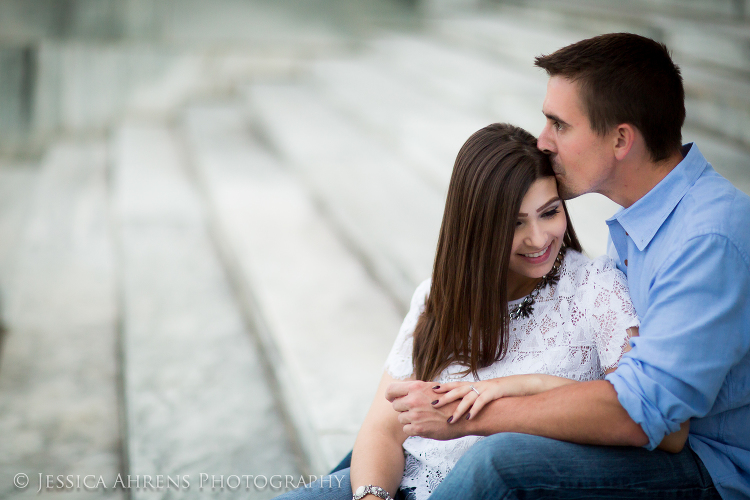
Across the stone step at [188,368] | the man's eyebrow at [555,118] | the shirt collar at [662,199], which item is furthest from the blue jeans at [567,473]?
the stone step at [188,368]

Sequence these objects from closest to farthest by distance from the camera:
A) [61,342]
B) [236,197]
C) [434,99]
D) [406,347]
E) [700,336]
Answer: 1. [700,336]
2. [406,347]
3. [61,342]
4. [236,197]
5. [434,99]

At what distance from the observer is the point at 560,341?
1553 millimetres

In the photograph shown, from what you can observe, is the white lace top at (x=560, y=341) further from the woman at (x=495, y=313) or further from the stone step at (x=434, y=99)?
the stone step at (x=434, y=99)

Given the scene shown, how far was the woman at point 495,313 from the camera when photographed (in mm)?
1493

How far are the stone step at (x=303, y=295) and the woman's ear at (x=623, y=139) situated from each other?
1.22 metres

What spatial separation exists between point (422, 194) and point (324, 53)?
146 inches

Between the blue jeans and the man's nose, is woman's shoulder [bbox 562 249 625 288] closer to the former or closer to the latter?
the man's nose

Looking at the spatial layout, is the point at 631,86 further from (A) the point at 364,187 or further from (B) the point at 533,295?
(A) the point at 364,187

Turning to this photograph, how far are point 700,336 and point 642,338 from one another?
0.10 metres

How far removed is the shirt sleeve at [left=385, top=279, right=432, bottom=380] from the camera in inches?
66.0

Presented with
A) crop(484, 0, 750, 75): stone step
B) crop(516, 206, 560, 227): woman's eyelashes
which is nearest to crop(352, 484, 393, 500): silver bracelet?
crop(516, 206, 560, 227): woman's eyelashes

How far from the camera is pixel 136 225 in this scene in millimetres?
4246

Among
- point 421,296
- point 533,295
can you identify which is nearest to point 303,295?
point 421,296

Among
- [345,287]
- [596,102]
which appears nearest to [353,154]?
[345,287]
